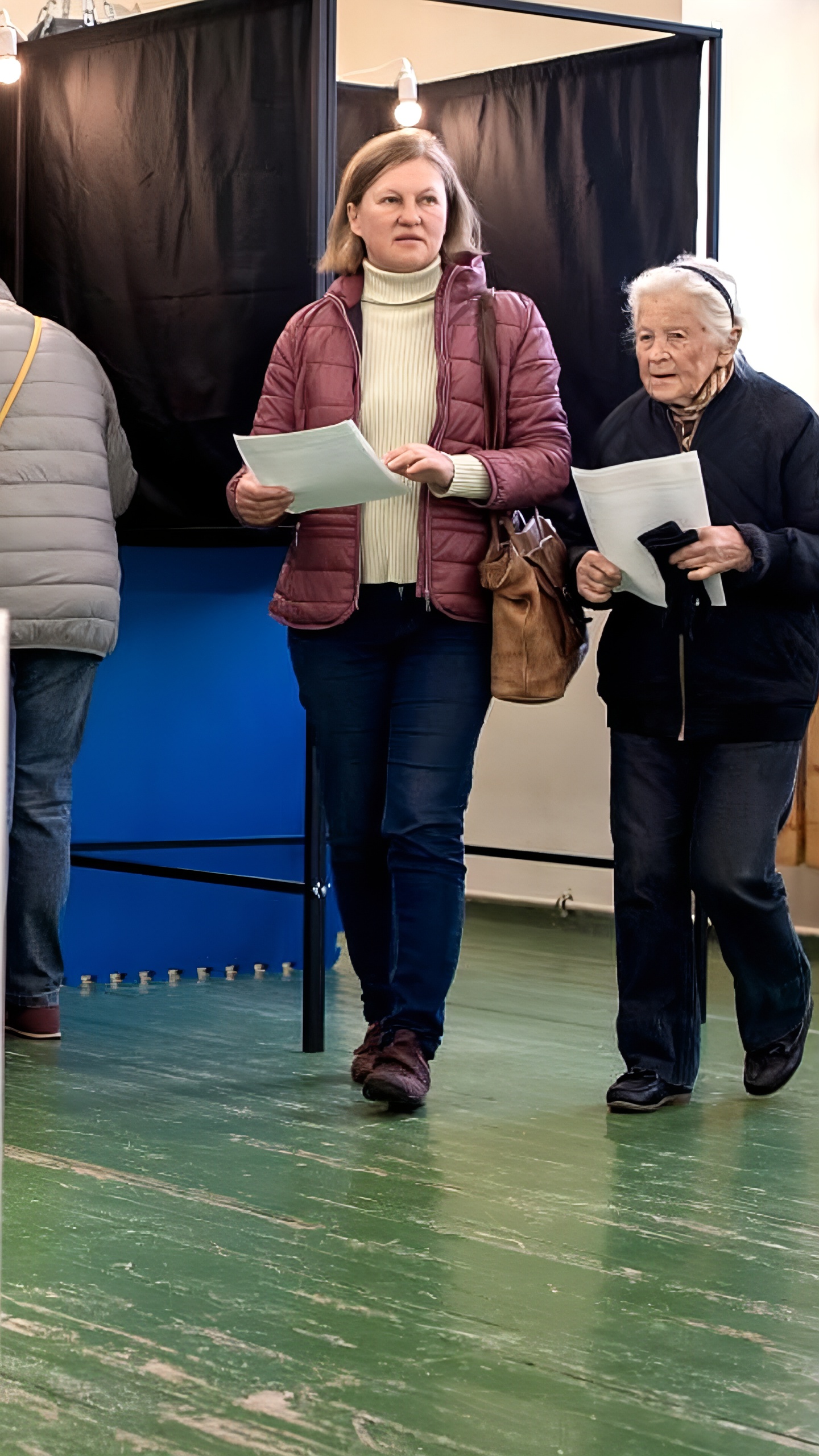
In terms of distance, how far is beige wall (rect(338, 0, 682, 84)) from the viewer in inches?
197

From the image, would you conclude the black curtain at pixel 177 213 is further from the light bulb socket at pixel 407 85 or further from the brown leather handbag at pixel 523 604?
the brown leather handbag at pixel 523 604

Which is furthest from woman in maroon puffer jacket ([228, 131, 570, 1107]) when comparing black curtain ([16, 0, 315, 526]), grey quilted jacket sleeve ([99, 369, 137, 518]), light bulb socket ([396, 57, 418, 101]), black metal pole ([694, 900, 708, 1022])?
light bulb socket ([396, 57, 418, 101])

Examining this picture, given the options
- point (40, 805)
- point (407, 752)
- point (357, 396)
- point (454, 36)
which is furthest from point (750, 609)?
point (454, 36)

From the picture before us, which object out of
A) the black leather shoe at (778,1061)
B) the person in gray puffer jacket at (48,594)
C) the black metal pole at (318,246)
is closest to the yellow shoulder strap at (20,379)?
the person in gray puffer jacket at (48,594)

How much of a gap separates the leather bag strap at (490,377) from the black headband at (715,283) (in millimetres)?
322

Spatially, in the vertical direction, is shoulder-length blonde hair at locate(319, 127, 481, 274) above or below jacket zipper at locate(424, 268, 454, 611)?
above

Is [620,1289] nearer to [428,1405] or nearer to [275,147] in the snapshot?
[428,1405]

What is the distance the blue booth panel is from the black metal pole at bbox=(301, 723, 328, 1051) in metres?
0.90

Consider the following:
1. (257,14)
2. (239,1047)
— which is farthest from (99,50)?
(239,1047)

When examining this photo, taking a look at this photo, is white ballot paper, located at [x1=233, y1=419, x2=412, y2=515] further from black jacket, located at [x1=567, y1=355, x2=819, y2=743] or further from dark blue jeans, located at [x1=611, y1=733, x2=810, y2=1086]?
dark blue jeans, located at [x1=611, y1=733, x2=810, y2=1086]

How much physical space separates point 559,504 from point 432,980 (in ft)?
3.84

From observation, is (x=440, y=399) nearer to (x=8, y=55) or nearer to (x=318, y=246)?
(x=318, y=246)

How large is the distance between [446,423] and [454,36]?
3.07 m

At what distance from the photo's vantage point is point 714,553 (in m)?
2.74
